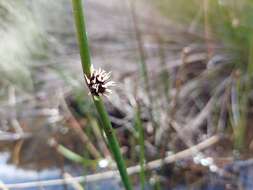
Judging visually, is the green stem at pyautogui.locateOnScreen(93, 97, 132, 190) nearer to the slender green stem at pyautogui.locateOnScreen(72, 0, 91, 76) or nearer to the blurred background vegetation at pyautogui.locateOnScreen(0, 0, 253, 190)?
the slender green stem at pyautogui.locateOnScreen(72, 0, 91, 76)

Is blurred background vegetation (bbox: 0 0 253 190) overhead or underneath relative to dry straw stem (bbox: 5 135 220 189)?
overhead

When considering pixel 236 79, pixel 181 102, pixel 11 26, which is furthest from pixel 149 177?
pixel 11 26

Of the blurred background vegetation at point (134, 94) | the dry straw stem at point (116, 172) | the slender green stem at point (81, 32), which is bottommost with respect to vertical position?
the dry straw stem at point (116, 172)

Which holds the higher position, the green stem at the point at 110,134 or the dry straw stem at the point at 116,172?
the green stem at the point at 110,134

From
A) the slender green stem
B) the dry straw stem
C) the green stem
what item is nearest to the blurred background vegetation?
the dry straw stem

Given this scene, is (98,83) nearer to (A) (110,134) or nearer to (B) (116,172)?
(A) (110,134)

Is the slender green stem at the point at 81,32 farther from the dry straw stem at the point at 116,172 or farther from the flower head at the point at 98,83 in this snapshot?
the dry straw stem at the point at 116,172

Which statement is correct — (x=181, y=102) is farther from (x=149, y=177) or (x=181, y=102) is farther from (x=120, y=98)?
(x=149, y=177)

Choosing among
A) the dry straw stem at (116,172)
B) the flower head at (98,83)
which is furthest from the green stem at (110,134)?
the dry straw stem at (116,172)

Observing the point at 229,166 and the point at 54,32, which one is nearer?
A: the point at 229,166

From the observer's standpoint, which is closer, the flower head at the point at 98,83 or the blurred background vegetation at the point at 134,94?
the flower head at the point at 98,83

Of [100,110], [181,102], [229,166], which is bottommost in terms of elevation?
[229,166]
